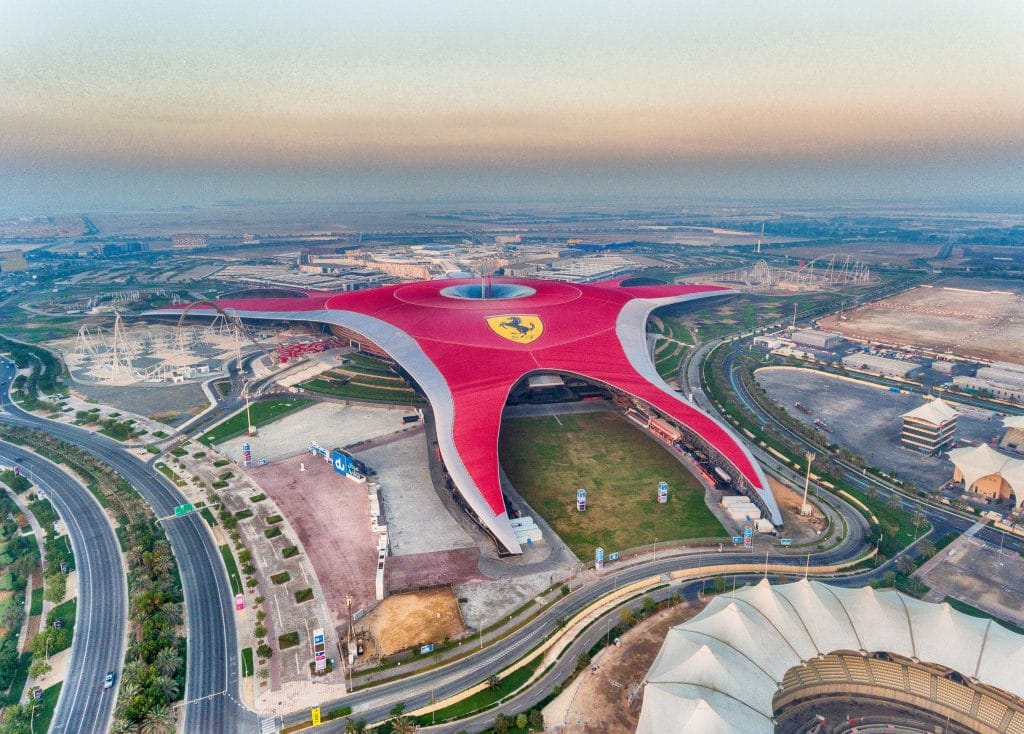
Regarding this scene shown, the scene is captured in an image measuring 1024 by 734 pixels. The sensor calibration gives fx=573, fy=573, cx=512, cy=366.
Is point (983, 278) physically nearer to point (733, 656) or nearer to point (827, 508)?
point (827, 508)

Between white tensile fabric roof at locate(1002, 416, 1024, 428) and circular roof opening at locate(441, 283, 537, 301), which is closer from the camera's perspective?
white tensile fabric roof at locate(1002, 416, 1024, 428)

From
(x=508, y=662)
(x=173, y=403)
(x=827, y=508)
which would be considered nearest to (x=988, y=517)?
(x=827, y=508)

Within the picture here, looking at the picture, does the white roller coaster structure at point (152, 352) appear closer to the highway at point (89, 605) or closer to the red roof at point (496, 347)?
the red roof at point (496, 347)

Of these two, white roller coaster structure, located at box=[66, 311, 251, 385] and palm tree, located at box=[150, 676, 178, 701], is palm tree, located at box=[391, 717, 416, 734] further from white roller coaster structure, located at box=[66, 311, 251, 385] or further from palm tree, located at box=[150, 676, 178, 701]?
white roller coaster structure, located at box=[66, 311, 251, 385]

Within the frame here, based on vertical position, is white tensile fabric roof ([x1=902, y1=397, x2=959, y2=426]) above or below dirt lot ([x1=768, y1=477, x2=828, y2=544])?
above

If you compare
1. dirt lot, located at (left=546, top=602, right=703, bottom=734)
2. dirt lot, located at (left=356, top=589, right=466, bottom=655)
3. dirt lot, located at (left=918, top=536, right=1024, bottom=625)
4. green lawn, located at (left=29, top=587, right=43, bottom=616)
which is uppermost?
dirt lot, located at (left=918, top=536, right=1024, bottom=625)

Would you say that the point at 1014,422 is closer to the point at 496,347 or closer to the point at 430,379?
the point at 496,347

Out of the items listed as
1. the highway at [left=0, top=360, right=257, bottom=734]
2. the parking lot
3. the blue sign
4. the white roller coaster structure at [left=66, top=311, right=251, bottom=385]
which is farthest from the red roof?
the parking lot
